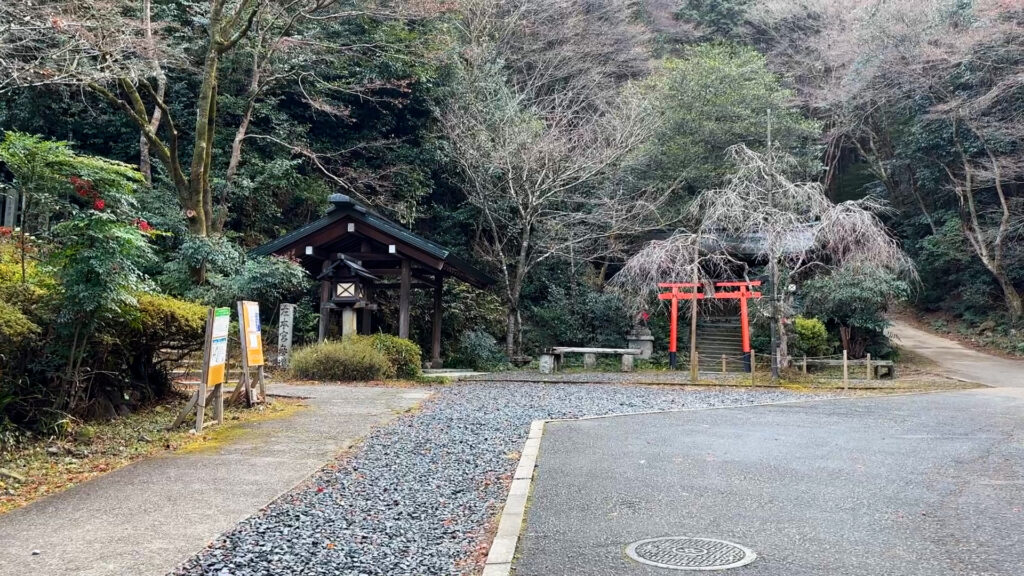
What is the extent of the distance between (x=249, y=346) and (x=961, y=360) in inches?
779

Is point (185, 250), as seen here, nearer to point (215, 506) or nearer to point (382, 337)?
point (382, 337)

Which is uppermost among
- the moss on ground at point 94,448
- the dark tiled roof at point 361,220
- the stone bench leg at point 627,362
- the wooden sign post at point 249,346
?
the dark tiled roof at point 361,220

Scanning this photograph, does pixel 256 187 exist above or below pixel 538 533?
above

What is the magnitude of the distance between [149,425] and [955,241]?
2502cm

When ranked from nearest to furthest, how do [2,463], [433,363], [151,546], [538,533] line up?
[151,546] → [538,533] → [2,463] → [433,363]

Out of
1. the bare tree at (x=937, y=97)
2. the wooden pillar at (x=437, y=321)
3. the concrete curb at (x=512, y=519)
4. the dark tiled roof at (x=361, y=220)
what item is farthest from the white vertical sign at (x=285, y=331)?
the bare tree at (x=937, y=97)

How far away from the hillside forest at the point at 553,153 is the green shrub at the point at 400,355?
2.34 m

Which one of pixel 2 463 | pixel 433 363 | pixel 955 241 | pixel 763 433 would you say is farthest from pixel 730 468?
pixel 955 241

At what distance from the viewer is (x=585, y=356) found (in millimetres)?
19453

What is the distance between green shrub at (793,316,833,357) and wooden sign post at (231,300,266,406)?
1397 cm

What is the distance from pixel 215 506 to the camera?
175 inches

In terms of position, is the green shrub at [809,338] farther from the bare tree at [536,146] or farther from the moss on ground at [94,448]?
the moss on ground at [94,448]

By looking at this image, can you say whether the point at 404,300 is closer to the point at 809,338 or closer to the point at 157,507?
the point at 809,338

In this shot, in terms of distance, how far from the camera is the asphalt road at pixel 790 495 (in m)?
3.68
